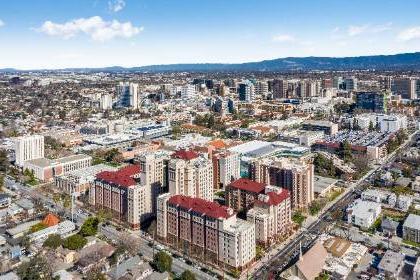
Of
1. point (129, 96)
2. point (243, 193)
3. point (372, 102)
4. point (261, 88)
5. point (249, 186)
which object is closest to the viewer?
point (249, 186)

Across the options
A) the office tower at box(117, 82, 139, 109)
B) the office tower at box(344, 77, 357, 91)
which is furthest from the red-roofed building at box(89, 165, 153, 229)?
the office tower at box(344, 77, 357, 91)

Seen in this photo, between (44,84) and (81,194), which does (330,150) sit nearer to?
(81,194)

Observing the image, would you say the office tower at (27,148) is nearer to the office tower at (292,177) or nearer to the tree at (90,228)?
the tree at (90,228)

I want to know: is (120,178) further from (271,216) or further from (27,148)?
(27,148)

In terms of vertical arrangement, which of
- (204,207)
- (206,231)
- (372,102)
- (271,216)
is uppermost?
(372,102)

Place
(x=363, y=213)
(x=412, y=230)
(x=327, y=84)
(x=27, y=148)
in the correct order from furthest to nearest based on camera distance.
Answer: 1. (x=327, y=84)
2. (x=27, y=148)
3. (x=363, y=213)
4. (x=412, y=230)

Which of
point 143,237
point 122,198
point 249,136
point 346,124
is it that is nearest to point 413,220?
point 143,237

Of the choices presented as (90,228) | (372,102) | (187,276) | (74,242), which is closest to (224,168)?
(90,228)

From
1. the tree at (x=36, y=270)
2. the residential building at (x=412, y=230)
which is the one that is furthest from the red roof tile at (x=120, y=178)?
the residential building at (x=412, y=230)
